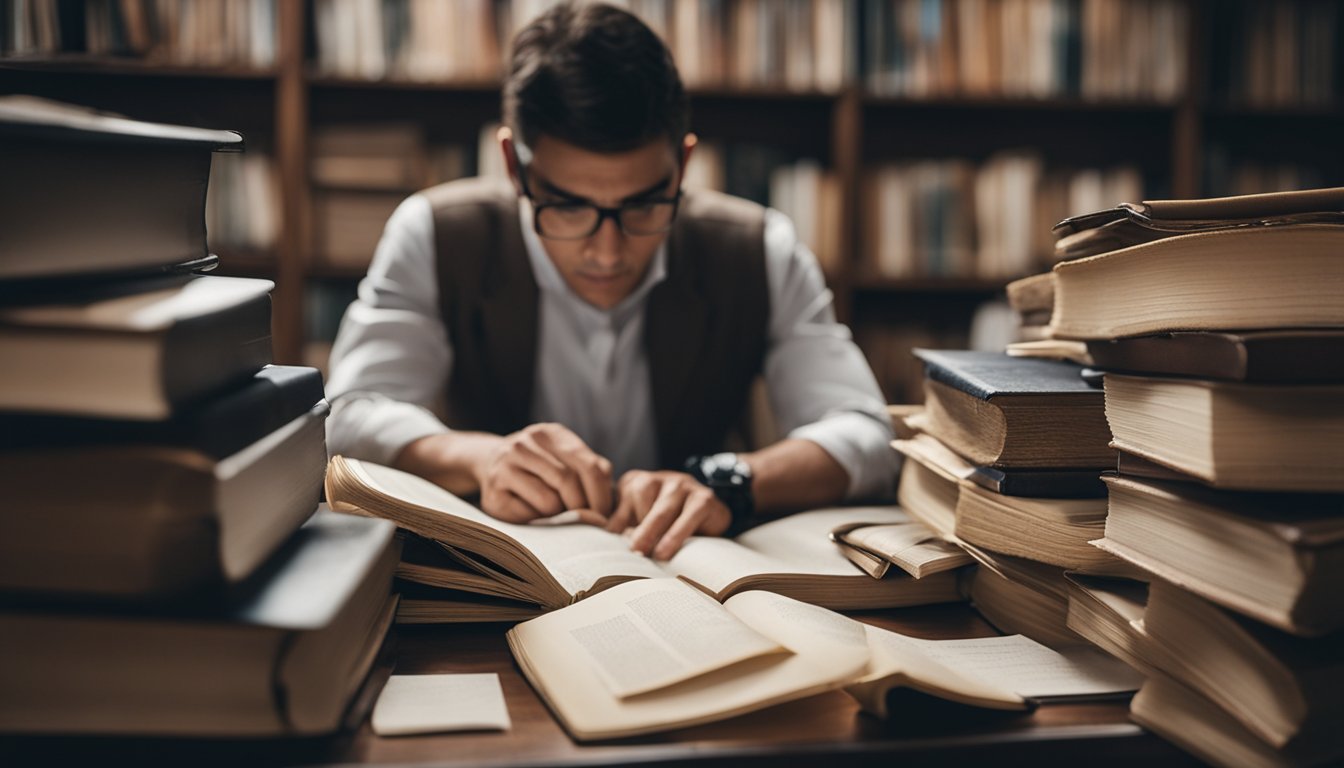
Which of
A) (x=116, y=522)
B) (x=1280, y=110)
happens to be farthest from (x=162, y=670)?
(x=1280, y=110)

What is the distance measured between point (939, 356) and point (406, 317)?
3.28ft

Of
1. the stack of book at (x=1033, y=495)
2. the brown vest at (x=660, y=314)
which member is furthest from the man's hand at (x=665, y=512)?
the brown vest at (x=660, y=314)

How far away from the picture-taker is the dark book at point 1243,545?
19.0 inches

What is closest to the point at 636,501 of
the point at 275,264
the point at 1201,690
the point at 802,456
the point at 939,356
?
the point at 939,356

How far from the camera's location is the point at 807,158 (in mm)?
2930

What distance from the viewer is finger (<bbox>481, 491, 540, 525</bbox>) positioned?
0.95 metres

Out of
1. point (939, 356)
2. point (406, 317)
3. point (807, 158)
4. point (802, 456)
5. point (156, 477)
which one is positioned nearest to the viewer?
point (156, 477)

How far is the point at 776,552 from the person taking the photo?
0.86 meters

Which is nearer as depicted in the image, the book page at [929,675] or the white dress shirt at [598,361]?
the book page at [929,675]

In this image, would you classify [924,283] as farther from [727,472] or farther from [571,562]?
[571,562]

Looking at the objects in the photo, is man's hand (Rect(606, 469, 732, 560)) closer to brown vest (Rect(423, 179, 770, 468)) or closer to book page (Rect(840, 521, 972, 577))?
book page (Rect(840, 521, 972, 577))

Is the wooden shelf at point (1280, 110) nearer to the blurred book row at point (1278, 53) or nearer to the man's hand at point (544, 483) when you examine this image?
the blurred book row at point (1278, 53)

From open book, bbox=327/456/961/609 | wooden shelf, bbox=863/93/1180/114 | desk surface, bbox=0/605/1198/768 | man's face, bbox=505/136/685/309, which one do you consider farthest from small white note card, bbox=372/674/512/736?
wooden shelf, bbox=863/93/1180/114

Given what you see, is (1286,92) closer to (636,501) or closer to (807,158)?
(807,158)
